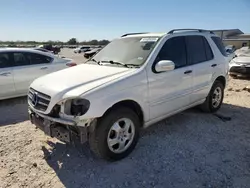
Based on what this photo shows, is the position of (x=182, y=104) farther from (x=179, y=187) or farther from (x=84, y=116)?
(x=84, y=116)

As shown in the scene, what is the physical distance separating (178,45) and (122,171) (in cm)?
243

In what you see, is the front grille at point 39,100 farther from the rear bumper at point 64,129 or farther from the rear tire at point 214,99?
the rear tire at point 214,99

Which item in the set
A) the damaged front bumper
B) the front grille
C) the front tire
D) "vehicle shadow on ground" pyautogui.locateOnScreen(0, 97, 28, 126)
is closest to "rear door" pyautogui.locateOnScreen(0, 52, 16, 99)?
"vehicle shadow on ground" pyautogui.locateOnScreen(0, 97, 28, 126)

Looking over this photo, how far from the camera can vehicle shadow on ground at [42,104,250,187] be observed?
3168mm

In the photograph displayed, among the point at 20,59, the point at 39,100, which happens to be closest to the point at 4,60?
the point at 20,59

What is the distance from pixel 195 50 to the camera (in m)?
4.89

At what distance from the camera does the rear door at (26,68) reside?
6.71 meters

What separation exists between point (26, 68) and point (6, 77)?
1.91ft

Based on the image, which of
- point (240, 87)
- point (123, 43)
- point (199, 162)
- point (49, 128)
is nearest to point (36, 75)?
point (123, 43)

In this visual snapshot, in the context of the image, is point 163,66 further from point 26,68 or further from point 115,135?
point 26,68

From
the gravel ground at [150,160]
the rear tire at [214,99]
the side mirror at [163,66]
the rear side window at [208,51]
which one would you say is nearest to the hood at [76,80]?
the side mirror at [163,66]

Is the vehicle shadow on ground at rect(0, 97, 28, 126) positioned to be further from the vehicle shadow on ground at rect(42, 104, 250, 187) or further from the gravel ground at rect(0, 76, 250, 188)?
the vehicle shadow on ground at rect(42, 104, 250, 187)

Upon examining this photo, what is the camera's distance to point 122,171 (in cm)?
338

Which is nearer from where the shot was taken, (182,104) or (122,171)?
(122,171)
